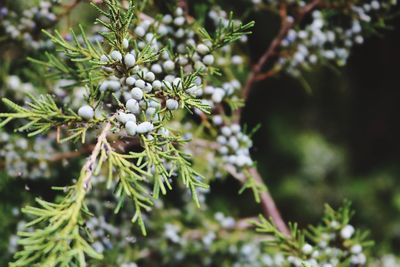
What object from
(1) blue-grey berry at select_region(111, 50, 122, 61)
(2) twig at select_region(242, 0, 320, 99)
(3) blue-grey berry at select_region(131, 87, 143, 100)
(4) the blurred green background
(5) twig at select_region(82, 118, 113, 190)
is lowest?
(5) twig at select_region(82, 118, 113, 190)

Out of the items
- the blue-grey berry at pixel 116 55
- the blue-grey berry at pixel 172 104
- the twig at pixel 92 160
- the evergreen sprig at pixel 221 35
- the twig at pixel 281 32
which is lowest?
the twig at pixel 92 160

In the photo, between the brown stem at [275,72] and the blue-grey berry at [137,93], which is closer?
the blue-grey berry at [137,93]

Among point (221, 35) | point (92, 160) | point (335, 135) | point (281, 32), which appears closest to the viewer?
point (92, 160)

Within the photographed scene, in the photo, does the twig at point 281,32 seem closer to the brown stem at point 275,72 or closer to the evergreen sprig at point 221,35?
the brown stem at point 275,72

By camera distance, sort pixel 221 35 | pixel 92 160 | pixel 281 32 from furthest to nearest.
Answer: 1. pixel 281 32
2. pixel 221 35
3. pixel 92 160

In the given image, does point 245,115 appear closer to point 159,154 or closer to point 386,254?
point 386,254

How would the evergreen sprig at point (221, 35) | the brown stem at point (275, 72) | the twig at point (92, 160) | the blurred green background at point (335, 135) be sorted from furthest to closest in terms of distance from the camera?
the blurred green background at point (335, 135)
the brown stem at point (275, 72)
the evergreen sprig at point (221, 35)
the twig at point (92, 160)

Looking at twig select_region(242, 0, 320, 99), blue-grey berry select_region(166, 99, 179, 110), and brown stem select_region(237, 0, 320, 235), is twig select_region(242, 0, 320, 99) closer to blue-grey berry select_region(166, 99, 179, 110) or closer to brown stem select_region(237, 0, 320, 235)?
brown stem select_region(237, 0, 320, 235)

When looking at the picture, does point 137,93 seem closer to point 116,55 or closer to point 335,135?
point 116,55

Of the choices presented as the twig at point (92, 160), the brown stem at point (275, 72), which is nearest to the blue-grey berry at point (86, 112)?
the twig at point (92, 160)

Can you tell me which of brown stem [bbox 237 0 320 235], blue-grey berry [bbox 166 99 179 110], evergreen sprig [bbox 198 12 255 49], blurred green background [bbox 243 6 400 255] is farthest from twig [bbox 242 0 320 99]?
blurred green background [bbox 243 6 400 255]

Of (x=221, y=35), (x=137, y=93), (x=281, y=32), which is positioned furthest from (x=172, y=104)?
(x=281, y=32)

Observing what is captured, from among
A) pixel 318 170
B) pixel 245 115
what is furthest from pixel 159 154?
pixel 318 170

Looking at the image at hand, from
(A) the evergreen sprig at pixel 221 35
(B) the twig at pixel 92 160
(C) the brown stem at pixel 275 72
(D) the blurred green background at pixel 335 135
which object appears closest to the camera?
(B) the twig at pixel 92 160
